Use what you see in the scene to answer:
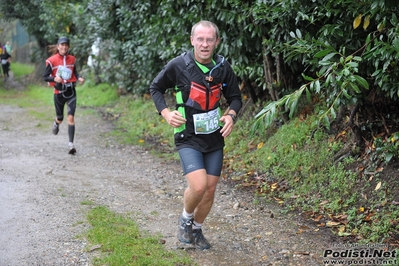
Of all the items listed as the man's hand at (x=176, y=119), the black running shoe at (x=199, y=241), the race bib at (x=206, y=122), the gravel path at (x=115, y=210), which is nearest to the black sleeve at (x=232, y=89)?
the race bib at (x=206, y=122)

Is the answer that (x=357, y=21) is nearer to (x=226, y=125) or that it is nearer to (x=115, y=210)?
(x=226, y=125)

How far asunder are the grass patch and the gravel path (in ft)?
0.41

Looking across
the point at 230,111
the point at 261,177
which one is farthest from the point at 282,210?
the point at 230,111

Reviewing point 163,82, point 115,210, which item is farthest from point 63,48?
point 163,82

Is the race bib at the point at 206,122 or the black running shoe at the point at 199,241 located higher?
the race bib at the point at 206,122

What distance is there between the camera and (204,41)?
5.14m

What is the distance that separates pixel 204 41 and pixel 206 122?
0.72 metres

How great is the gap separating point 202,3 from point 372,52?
424cm

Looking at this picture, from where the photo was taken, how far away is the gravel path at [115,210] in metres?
5.52

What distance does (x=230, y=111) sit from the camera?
5.48 meters

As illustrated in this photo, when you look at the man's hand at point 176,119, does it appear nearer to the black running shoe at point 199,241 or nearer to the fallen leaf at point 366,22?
the black running shoe at point 199,241

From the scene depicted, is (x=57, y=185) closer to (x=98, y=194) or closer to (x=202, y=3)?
(x=98, y=194)

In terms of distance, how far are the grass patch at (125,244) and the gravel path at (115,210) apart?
124mm

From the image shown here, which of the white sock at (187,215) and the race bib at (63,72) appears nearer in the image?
the white sock at (187,215)
